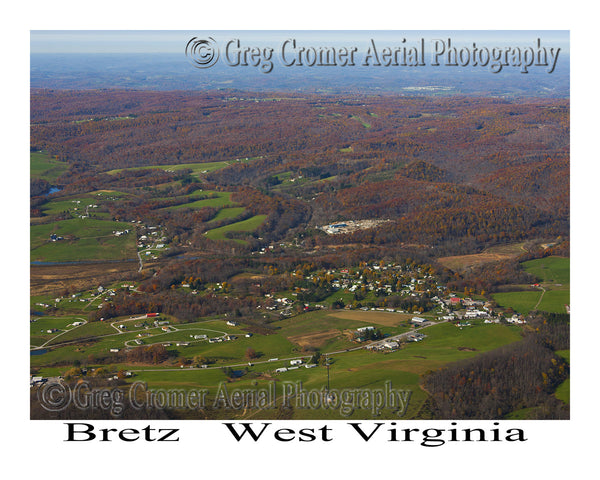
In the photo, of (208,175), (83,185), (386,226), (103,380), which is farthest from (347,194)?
(103,380)

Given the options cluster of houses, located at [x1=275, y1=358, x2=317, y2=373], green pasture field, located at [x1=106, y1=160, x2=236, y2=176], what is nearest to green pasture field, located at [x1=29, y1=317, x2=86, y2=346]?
cluster of houses, located at [x1=275, y1=358, x2=317, y2=373]

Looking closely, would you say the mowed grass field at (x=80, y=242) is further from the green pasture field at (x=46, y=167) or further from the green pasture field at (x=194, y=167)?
the green pasture field at (x=194, y=167)

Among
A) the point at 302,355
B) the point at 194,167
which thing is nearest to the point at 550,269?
the point at 302,355

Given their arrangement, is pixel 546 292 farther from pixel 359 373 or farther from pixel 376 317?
pixel 359 373

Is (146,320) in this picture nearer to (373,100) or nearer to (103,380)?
(103,380)

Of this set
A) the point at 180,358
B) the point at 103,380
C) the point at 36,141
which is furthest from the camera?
the point at 36,141

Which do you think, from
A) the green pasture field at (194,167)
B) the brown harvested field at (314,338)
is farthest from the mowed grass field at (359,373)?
the green pasture field at (194,167)
